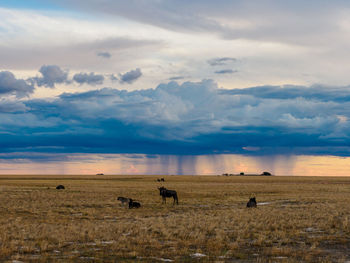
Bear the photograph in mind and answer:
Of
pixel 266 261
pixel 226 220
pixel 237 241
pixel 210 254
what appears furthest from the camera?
pixel 226 220

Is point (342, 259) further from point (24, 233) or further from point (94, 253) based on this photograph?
point (24, 233)

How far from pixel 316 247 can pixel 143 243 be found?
6.98 m

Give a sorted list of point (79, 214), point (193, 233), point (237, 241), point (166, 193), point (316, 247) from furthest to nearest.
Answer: point (166, 193), point (79, 214), point (193, 233), point (237, 241), point (316, 247)

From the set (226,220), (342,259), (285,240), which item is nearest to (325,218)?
(226,220)

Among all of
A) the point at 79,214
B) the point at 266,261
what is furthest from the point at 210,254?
the point at 79,214

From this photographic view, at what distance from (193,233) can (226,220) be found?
6.21m

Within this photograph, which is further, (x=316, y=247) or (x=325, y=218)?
(x=325, y=218)

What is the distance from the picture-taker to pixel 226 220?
25938 millimetres

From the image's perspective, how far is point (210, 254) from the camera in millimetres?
15250

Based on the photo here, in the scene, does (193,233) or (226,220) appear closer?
(193,233)

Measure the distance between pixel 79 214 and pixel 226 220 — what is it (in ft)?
37.7

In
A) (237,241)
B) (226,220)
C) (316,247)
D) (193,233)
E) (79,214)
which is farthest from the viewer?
(79,214)

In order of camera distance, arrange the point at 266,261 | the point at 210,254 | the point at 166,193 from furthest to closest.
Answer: the point at 166,193 → the point at 210,254 → the point at 266,261

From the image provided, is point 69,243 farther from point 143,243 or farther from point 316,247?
point 316,247
